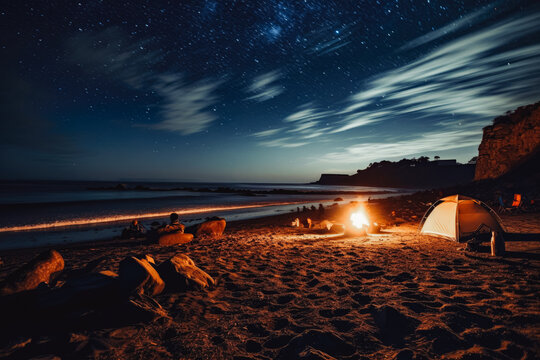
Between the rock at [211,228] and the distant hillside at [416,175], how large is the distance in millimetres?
104839

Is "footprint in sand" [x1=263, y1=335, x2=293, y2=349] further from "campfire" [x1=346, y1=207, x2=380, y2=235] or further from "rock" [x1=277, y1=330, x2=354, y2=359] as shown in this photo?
"campfire" [x1=346, y1=207, x2=380, y2=235]

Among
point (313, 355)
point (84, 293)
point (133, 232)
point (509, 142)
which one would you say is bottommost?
point (133, 232)

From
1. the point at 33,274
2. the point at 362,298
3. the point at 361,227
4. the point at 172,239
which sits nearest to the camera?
the point at 362,298

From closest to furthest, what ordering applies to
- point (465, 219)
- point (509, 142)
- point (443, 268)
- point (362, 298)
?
1. point (362, 298)
2. point (443, 268)
3. point (465, 219)
4. point (509, 142)

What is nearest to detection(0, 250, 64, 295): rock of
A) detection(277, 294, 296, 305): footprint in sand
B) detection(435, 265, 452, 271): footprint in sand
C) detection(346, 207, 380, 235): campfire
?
detection(277, 294, 296, 305): footprint in sand

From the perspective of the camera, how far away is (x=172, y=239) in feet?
33.9

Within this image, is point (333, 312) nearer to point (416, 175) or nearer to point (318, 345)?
point (318, 345)

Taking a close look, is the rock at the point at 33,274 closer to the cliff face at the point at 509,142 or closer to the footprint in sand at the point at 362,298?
the footprint in sand at the point at 362,298

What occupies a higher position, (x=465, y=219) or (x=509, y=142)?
(x=509, y=142)

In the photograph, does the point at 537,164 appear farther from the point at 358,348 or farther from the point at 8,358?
the point at 8,358

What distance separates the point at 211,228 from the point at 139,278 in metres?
7.79

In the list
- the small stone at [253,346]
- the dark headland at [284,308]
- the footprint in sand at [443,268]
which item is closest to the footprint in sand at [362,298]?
the dark headland at [284,308]

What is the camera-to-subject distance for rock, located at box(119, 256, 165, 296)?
4379 millimetres

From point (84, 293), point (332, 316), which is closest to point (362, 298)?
point (332, 316)
